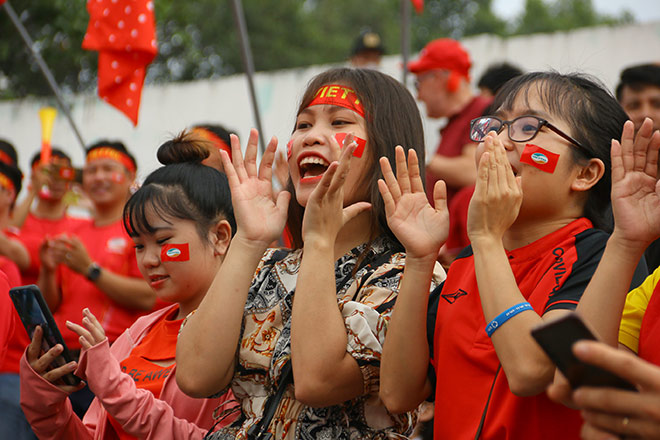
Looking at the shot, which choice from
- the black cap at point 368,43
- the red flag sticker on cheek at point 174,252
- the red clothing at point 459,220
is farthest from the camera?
the black cap at point 368,43

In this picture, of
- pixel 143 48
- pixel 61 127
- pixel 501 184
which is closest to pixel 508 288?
pixel 501 184

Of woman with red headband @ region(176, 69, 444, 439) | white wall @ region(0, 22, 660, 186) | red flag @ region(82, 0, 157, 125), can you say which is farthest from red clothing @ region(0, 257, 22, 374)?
white wall @ region(0, 22, 660, 186)

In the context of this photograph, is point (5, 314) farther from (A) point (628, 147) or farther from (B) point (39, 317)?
(A) point (628, 147)

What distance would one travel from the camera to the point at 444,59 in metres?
5.15

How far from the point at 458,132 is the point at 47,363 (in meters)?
3.02

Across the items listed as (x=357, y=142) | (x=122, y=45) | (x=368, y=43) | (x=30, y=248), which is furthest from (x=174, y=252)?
(x=368, y=43)

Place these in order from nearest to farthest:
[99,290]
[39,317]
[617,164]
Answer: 1. [617,164]
2. [39,317]
3. [99,290]

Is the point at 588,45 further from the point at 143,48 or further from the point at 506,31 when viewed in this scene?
A: the point at 506,31

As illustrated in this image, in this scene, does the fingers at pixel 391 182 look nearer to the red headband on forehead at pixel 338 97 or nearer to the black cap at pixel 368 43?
the red headband on forehead at pixel 338 97

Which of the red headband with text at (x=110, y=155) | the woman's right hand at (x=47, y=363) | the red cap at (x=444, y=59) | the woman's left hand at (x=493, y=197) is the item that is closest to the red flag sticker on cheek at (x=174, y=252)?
the woman's right hand at (x=47, y=363)

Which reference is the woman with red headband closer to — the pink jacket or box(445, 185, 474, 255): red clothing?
the pink jacket

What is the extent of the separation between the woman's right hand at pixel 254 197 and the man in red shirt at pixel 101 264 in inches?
75.8

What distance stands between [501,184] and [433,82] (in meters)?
3.50

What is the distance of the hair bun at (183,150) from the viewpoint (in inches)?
118
